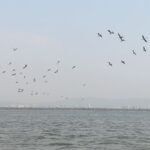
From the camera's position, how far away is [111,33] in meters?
43.8

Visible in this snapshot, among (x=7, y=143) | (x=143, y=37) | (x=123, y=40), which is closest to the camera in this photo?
(x=143, y=37)

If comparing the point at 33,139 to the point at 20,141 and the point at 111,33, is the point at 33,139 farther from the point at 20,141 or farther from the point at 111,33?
the point at 111,33

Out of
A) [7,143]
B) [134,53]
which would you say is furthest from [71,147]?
[134,53]

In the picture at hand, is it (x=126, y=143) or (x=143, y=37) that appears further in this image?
(x=126, y=143)

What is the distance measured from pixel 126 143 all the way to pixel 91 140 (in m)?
4.66

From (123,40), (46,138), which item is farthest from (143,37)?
(46,138)

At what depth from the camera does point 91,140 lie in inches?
2334

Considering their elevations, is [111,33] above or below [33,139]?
above

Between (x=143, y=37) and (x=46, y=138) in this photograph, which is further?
(x=46, y=138)

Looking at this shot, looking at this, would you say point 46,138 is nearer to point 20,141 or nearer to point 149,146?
point 20,141

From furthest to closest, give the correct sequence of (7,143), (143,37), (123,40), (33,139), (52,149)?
(33,139) < (7,143) < (52,149) < (123,40) < (143,37)

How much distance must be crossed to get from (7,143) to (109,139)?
12778mm

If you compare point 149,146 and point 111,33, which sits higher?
point 111,33

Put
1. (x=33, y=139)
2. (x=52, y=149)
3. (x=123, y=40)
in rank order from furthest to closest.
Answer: (x=33, y=139), (x=52, y=149), (x=123, y=40)
